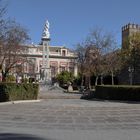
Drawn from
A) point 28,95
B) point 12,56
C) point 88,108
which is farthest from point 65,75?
point 88,108

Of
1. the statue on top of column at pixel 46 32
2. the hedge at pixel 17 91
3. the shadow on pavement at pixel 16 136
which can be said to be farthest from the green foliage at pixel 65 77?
the shadow on pavement at pixel 16 136

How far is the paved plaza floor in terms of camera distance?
13719mm

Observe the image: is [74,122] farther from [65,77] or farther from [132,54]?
[65,77]

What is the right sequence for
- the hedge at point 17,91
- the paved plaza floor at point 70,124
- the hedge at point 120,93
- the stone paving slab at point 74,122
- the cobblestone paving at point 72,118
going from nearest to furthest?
the paved plaza floor at point 70,124 < the stone paving slab at point 74,122 < the cobblestone paving at point 72,118 < the hedge at point 17,91 < the hedge at point 120,93

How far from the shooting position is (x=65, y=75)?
11962 centimetres

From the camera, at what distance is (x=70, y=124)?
17.3 meters

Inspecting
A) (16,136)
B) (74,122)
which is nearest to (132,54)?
(74,122)

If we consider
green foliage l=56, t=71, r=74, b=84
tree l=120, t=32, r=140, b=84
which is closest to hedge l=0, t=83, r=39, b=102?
tree l=120, t=32, r=140, b=84

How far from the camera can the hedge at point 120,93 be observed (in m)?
31.7

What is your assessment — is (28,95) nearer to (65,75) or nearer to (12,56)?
(12,56)

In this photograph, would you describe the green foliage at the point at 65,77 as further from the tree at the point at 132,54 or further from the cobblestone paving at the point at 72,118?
the cobblestone paving at the point at 72,118

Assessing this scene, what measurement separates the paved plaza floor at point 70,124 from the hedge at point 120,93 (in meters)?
8.08

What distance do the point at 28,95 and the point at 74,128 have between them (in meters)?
16.0

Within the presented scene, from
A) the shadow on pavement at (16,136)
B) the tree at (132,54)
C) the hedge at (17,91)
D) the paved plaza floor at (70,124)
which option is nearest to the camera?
the shadow on pavement at (16,136)
